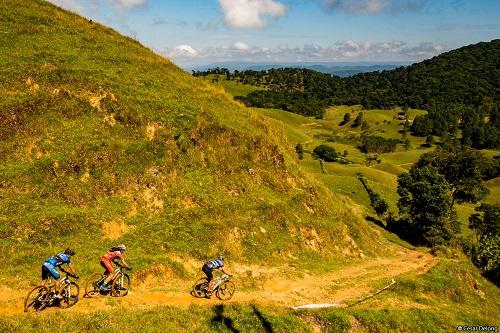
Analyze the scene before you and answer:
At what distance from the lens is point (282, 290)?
29.4m

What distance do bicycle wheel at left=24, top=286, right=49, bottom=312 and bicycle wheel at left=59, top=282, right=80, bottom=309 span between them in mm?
725

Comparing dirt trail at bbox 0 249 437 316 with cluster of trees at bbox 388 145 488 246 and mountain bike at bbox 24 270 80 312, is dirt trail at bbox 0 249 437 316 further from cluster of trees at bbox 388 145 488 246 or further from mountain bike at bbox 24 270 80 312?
cluster of trees at bbox 388 145 488 246

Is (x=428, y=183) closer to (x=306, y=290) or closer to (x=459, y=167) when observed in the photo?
(x=459, y=167)

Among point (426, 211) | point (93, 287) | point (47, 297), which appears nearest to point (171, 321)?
point (93, 287)

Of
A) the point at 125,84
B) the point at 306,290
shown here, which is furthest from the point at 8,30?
the point at 306,290

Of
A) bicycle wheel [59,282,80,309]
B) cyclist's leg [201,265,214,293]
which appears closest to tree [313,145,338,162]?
cyclist's leg [201,265,214,293]

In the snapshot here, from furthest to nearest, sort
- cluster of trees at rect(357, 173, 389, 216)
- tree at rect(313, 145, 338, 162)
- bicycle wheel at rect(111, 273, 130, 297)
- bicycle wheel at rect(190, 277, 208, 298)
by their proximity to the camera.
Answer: tree at rect(313, 145, 338, 162) → cluster of trees at rect(357, 173, 389, 216) → bicycle wheel at rect(190, 277, 208, 298) → bicycle wheel at rect(111, 273, 130, 297)

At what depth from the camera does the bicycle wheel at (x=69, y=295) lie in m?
19.5

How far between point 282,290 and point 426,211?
49118 millimetres

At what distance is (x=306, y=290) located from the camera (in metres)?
30.1

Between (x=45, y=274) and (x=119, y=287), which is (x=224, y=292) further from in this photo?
(x=45, y=274)

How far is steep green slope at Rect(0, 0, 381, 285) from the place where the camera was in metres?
27.6

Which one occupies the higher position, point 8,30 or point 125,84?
point 8,30

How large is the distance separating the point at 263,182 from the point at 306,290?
12156mm
